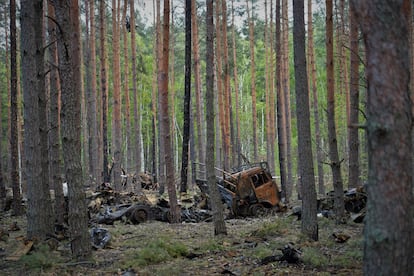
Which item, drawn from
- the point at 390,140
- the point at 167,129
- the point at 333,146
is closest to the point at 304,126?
the point at 333,146

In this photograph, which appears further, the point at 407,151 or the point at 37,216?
the point at 37,216

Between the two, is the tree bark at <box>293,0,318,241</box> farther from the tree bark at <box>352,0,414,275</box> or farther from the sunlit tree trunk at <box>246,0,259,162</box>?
the sunlit tree trunk at <box>246,0,259,162</box>

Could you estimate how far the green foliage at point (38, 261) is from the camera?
22.2 feet

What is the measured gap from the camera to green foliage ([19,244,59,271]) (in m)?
6.76

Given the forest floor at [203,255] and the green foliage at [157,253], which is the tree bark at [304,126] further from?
the green foliage at [157,253]

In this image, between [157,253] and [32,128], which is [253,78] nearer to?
[32,128]

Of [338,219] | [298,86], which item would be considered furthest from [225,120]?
[298,86]

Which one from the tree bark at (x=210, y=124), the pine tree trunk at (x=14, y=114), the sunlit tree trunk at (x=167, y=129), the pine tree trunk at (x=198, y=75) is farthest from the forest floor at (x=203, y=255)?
the pine tree trunk at (x=198, y=75)

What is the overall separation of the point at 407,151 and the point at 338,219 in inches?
301

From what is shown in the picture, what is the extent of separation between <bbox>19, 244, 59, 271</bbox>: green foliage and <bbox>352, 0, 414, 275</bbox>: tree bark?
5.04 metres

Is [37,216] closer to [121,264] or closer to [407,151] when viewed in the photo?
[121,264]

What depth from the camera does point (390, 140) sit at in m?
3.41

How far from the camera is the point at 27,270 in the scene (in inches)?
264

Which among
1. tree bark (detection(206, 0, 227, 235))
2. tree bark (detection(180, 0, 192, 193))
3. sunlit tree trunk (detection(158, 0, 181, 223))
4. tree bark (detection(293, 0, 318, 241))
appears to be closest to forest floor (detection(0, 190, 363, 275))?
tree bark (detection(293, 0, 318, 241))
